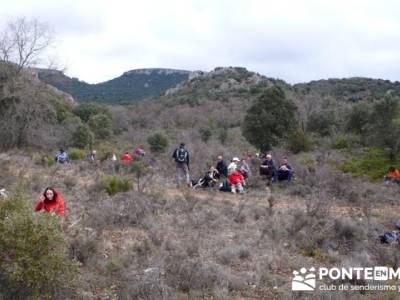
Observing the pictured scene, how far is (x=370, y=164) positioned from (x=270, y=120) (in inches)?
312

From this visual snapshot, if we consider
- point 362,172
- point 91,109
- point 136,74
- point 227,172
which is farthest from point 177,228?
point 136,74

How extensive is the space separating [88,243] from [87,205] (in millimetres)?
3750

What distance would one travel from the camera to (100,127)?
156 ft

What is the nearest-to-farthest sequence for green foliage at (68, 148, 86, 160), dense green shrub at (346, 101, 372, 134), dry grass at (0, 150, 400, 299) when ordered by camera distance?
dry grass at (0, 150, 400, 299) < green foliage at (68, 148, 86, 160) < dense green shrub at (346, 101, 372, 134)

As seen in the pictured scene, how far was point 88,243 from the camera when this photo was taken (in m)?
8.04

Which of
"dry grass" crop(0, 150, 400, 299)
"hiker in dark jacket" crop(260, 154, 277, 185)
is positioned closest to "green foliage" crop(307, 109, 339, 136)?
"hiker in dark jacket" crop(260, 154, 277, 185)

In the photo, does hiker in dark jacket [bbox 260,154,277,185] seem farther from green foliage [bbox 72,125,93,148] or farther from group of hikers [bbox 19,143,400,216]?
green foliage [bbox 72,125,93,148]

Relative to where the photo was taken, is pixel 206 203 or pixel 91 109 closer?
pixel 206 203

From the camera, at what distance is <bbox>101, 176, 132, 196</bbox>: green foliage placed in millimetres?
13405

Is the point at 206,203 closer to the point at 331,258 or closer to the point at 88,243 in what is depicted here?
the point at 331,258

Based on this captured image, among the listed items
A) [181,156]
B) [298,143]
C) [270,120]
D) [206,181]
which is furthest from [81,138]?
[206,181]

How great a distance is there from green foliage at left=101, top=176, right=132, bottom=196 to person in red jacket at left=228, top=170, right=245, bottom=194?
348 cm

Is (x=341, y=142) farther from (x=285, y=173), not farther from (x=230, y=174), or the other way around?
(x=230, y=174)

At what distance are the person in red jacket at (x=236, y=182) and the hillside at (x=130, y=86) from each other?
78862 millimetres
